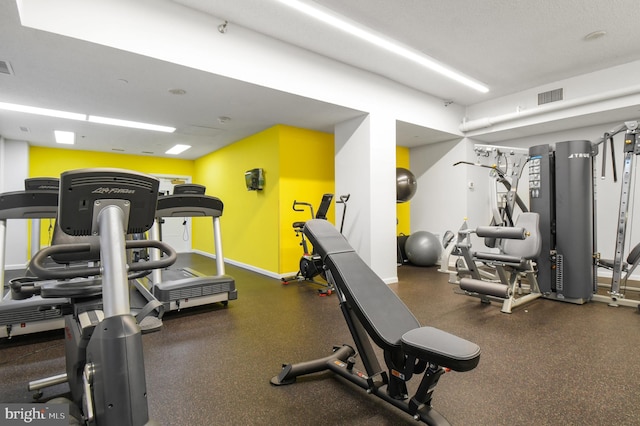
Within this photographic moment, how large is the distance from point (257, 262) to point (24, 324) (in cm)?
355

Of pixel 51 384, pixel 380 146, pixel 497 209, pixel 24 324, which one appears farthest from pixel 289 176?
pixel 51 384

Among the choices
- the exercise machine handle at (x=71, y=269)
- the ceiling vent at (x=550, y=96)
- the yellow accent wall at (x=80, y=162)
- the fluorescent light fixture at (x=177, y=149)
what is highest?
the ceiling vent at (x=550, y=96)

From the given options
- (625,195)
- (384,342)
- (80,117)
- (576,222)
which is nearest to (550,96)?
(625,195)

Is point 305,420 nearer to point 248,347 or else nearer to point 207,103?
point 248,347

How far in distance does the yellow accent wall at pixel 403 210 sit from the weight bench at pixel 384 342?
5.48 meters

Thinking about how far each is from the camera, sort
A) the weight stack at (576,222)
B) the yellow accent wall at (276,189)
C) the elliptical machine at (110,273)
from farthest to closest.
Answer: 1. the yellow accent wall at (276,189)
2. the weight stack at (576,222)
3. the elliptical machine at (110,273)

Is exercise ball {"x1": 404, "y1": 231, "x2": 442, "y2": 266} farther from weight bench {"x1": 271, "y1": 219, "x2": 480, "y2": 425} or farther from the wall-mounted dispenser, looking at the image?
weight bench {"x1": 271, "y1": 219, "x2": 480, "y2": 425}

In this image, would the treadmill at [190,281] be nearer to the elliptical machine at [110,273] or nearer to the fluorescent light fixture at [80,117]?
the elliptical machine at [110,273]

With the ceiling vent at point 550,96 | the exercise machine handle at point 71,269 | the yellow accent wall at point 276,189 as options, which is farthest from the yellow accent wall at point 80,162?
the ceiling vent at point 550,96

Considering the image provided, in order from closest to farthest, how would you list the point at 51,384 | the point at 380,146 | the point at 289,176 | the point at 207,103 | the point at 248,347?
1. the point at 51,384
2. the point at 248,347
3. the point at 207,103
4. the point at 380,146
5. the point at 289,176

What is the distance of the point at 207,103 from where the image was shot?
14.6 ft

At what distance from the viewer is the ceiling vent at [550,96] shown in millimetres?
5188

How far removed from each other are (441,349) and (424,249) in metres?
5.18

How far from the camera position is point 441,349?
1394mm
